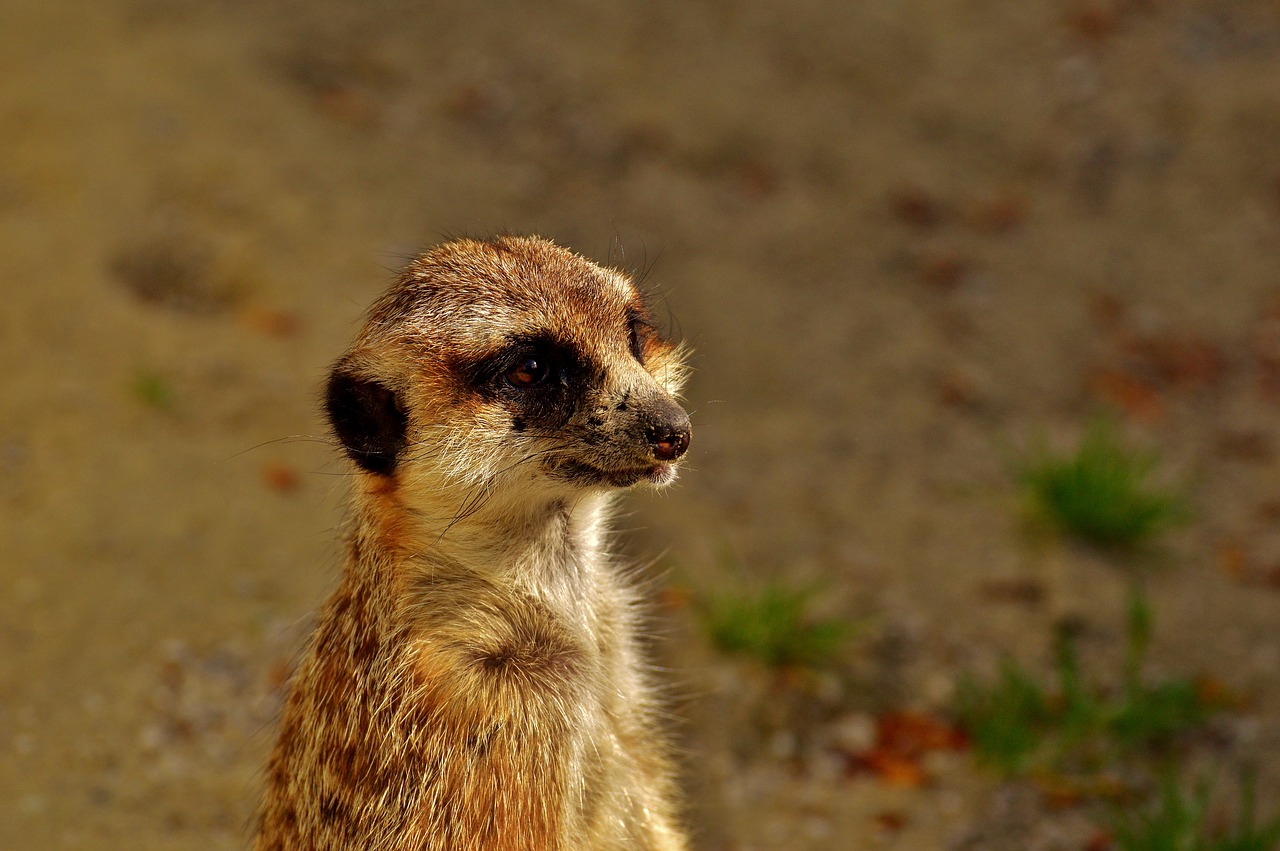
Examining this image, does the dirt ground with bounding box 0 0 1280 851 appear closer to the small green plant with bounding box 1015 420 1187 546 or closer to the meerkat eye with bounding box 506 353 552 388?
the small green plant with bounding box 1015 420 1187 546

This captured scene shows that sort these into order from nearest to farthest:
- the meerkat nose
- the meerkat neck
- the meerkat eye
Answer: the meerkat nose, the meerkat eye, the meerkat neck

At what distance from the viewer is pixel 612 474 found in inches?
84.0

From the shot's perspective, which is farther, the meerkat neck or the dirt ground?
the dirt ground

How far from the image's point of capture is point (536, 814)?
2.19m

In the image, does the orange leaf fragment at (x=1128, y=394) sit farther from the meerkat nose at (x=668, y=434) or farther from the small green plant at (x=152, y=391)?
the meerkat nose at (x=668, y=434)

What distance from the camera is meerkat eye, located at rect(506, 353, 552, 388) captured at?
2.14m

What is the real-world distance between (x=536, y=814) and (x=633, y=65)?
16.7 feet

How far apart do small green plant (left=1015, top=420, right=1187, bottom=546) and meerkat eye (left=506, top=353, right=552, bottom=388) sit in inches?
106

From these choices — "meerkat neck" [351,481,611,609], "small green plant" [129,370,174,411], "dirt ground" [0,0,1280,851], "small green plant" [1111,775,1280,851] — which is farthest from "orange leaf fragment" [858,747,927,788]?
"small green plant" [129,370,174,411]

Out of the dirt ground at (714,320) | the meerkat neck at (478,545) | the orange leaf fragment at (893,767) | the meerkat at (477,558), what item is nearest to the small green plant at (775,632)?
the dirt ground at (714,320)

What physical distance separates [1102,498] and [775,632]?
4.07ft

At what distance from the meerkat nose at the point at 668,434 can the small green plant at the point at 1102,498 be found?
8.65 feet

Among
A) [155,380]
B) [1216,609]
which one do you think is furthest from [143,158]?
[1216,609]

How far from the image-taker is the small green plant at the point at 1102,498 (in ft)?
14.0
